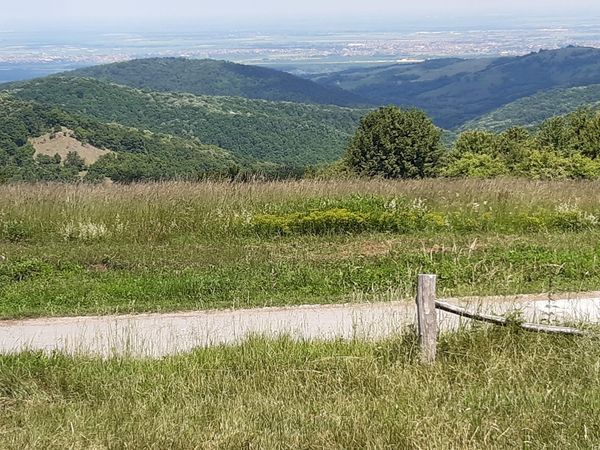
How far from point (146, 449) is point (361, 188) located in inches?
421

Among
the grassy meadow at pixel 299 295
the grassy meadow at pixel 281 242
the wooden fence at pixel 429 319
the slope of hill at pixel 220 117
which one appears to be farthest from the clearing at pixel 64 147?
the wooden fence at pixel 429 319

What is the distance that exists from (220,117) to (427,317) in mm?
169751

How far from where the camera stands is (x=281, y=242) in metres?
11.4

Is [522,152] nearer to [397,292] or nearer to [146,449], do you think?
[397,292]

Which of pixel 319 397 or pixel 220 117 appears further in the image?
pixel 220 117

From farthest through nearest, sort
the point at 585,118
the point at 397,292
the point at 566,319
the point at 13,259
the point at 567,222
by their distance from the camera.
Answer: the point at 585,118 → the point at 567,222 → the point at 13,259 → the point at 397,292 → the point at 566,319

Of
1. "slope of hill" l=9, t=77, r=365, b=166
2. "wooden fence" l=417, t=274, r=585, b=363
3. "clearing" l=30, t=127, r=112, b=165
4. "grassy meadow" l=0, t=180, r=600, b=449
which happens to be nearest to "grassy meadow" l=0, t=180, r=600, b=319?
"grassy meadow" l=0, t=180, r=600, b=449

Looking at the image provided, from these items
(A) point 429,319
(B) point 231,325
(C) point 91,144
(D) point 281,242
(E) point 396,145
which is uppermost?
(A) point 429,319

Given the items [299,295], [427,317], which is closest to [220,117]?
[299,295]

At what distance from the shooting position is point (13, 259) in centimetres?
1012

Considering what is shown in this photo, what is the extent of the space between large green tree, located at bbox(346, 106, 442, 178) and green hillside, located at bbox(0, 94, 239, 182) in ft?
180

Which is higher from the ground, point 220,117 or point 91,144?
point 91,144

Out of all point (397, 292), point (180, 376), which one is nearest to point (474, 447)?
point (180, 376)

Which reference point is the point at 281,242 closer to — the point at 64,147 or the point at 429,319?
the point at 429,319
